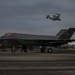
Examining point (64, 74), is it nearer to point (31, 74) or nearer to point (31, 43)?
point (31, 74)

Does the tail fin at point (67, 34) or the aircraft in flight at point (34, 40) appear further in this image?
the tail fin at point (67, 34)

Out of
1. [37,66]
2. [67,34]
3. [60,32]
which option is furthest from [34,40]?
[37,66]

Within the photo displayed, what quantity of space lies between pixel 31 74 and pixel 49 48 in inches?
1415

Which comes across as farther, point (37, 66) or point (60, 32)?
point (60, 32)

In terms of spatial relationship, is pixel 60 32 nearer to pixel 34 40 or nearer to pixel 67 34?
pixel 67 34

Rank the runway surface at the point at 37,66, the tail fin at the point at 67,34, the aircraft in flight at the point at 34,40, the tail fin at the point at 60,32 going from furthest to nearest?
1. the tail fin at the point at 60,32
2. the tail fin at the point at 67,34
3. the aircraft in flight at the point at 34,40
4. the runway surface at the point at 37,66

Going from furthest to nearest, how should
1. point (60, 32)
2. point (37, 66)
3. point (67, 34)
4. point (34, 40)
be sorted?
point (60, 32) < point (67, 34) < point (34, 40) < point (37, 66)

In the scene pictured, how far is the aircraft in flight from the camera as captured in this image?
166 feet

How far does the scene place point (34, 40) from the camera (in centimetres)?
5194

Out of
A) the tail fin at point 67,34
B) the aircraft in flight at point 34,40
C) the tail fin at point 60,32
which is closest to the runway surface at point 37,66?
the aircraft in flight at point 34,40

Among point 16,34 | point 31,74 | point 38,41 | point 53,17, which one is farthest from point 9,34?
point 31,74

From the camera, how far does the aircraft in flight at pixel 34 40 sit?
50.4 meters

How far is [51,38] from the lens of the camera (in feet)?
173

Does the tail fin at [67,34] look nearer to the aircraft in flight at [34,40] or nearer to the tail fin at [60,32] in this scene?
the aircraft in flight at [34,40]
